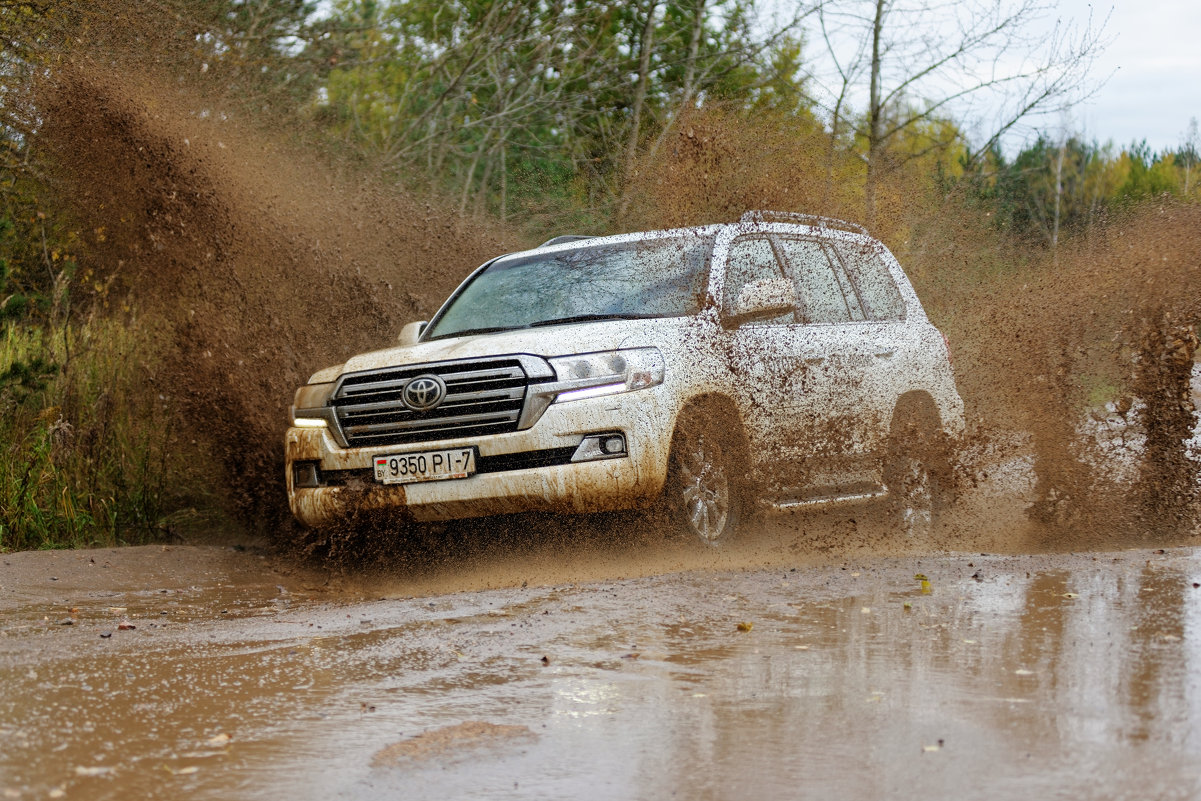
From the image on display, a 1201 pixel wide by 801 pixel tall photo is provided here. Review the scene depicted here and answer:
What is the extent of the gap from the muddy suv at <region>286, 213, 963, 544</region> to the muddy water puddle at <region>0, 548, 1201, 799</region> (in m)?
0.66

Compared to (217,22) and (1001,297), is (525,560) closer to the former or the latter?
(1001,297)

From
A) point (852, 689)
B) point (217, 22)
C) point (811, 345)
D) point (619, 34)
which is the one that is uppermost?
point (619, 34)

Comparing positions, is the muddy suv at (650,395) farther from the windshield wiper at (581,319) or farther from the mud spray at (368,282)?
the mud spray at (368,282)

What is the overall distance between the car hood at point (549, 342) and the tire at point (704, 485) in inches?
19.6

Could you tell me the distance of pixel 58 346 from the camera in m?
9.52

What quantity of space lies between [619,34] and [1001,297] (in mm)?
13220

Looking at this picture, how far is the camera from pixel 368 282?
10406 mm

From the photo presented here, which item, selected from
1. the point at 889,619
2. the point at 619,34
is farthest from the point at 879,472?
the point at 619,34

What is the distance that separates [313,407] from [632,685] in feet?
11.4

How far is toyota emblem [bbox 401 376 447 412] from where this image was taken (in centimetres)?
676

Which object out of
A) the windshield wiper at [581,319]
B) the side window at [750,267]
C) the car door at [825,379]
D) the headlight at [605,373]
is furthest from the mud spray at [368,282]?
the headlight at [605,373]

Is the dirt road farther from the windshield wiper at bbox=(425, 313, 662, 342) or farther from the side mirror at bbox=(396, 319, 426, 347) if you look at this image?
the side mirror at bbox=(396, 319, 426, 347)

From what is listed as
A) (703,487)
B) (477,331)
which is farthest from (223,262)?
(703,487)

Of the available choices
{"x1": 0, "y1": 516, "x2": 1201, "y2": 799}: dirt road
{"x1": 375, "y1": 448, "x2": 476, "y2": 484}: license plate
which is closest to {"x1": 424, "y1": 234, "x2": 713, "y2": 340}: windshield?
{"x1": 375, "y1": 448, "x2": 476, "y2": 484}: license plate
